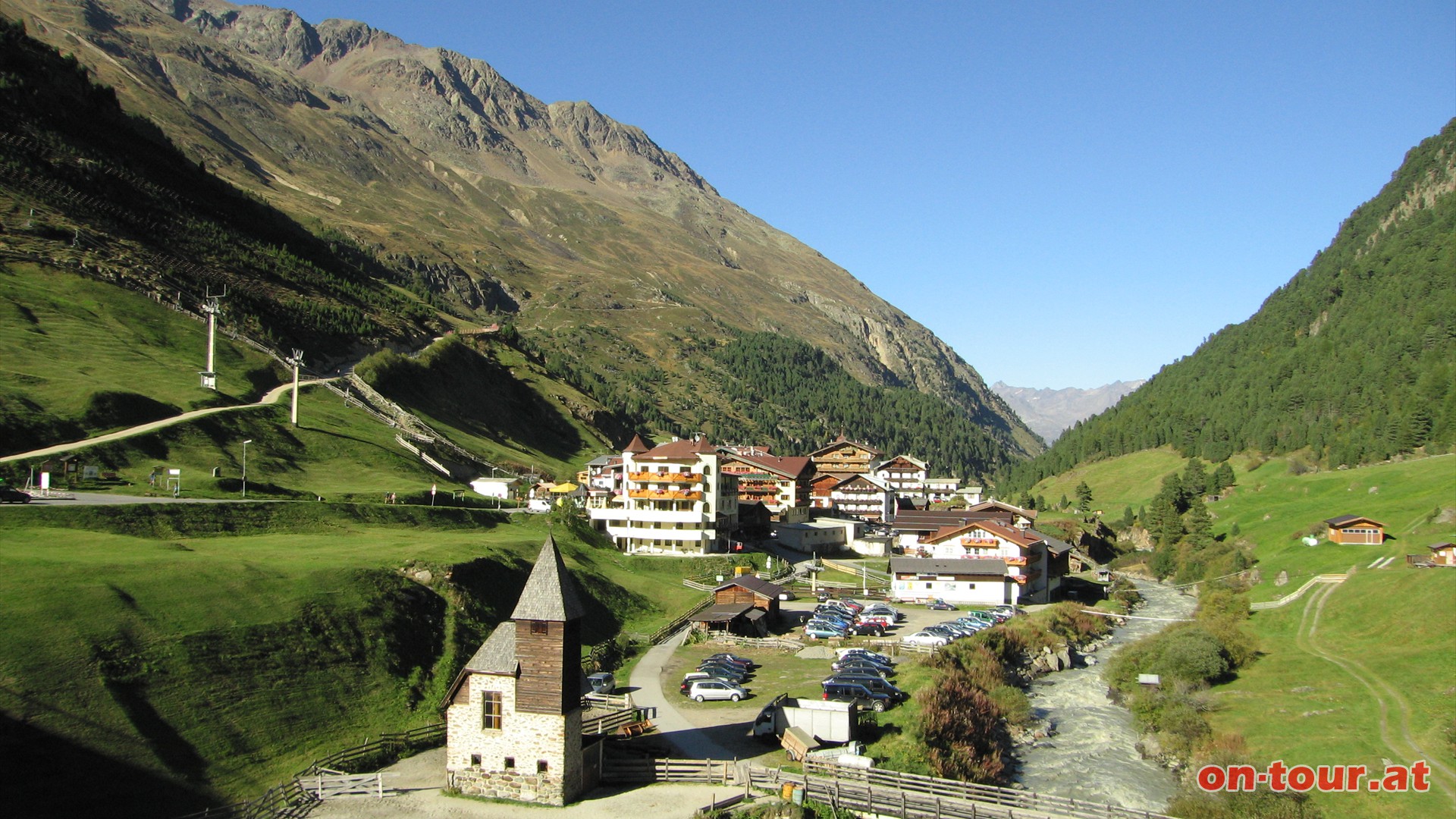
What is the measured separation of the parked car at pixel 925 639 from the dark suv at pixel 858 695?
16523 mm

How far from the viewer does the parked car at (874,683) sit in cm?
4975

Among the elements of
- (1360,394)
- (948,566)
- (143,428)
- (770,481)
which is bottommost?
(948,566)

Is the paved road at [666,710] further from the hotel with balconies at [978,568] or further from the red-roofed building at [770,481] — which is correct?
the red-roofed building at [770,481]

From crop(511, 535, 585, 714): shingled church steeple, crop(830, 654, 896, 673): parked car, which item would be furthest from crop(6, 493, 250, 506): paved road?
crop(830, 654, 896, 673): parked car

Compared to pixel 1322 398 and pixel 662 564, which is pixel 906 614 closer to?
pixel 662 564

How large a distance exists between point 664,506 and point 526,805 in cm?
6494

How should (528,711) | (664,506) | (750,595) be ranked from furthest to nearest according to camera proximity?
(664,506) < (750,595) < (528,711)

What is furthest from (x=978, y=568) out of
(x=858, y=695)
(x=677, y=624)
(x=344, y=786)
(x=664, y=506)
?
(x=344, y=786)

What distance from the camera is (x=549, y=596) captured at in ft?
115

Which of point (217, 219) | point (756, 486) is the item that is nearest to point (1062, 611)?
point (756, 486)

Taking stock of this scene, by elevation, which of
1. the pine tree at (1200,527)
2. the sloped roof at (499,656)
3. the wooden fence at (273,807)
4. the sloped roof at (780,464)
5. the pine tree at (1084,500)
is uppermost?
the sloped roof at (780,464)

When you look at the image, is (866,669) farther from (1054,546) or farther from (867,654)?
(1054,546)

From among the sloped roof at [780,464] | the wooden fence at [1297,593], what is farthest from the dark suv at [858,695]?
the sloped roof at [780,464]

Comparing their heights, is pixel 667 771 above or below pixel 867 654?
below
